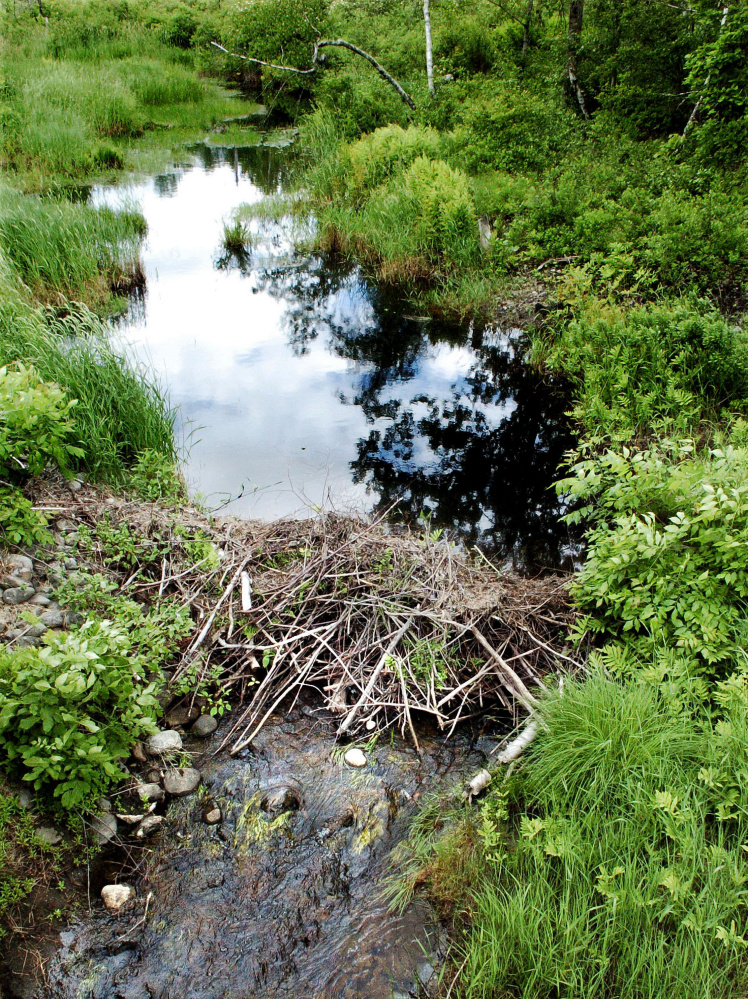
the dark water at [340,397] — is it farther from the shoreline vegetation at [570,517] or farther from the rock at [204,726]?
the rock at [204,726]

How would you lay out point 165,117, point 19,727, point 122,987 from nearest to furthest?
point 122,987 → point 19,727 → point 165,117

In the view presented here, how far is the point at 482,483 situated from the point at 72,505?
3572mm

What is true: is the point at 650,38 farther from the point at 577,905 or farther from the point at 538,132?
the point at 577,905

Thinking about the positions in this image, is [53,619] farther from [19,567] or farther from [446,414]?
[446,414]

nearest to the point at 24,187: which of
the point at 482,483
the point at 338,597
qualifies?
the point at 482,483

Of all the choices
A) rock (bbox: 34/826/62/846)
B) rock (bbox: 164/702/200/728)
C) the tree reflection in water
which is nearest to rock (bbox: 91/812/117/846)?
rock (bbox: 34/826/62/846)

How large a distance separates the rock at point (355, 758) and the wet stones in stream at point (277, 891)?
0.03 metres

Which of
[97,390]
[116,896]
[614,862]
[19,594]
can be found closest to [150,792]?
[116,896]

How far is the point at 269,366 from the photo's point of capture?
7.79 meters

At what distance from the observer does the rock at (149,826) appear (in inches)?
115

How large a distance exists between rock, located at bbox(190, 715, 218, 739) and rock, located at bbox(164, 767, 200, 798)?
26cm

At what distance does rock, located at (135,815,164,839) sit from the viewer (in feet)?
9.55

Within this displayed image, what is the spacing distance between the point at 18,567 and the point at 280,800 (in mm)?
2053

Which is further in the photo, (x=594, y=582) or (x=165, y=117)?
(x=165, y=117)
